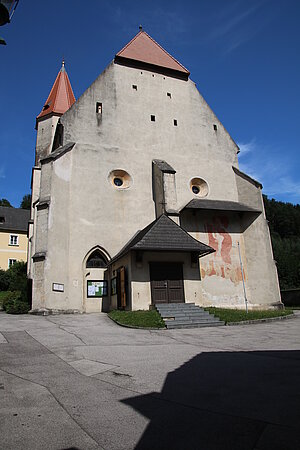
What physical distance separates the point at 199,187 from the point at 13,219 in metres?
29.1

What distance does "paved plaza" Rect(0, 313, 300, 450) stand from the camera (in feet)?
10.1

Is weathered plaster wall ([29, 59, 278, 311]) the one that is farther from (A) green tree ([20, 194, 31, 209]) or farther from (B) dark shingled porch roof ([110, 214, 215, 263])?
Result: (A) green tree ([20, 194, 31, 209])

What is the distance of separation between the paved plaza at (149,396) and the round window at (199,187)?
1573 centimetres

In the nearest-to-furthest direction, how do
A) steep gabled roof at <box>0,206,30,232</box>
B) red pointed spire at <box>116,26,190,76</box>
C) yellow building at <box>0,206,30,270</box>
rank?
red pointed spire at <box>116,26,190,76</box> → yellow building at <box>0,206,30,270</box> → steep gabled roof at <box>0,206,30,232</box>

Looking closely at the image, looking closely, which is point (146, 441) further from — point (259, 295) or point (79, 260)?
point (259, 295)

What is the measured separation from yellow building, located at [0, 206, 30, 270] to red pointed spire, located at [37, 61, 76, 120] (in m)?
17.1

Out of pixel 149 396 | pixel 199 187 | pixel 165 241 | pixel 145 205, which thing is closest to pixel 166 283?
pixel 165 241

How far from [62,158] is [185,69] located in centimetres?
1352

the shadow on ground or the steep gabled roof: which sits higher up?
the steep gabled roof

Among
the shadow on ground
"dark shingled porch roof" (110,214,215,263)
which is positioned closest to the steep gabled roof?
"dark shingled porch roof" (110,214,215,263)

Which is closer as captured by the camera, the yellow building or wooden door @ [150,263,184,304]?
wooden door @ [150,263,184,304]

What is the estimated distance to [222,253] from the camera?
70.0 feet

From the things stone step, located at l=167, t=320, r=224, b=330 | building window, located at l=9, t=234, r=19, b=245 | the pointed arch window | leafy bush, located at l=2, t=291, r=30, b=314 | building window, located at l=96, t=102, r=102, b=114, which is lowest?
stone step, located at l=167, t=320, r=224, b=330

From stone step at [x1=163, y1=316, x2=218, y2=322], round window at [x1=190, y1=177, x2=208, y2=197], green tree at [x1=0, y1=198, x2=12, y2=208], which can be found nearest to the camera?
stone step at [x1=163, y1=316, x2=218, y2=322]
